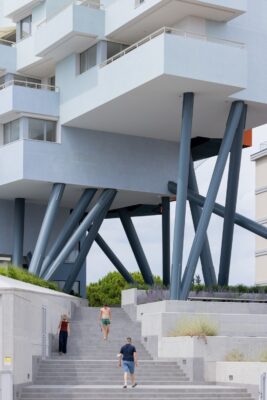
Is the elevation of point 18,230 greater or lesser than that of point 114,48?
lesser

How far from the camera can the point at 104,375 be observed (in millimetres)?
35125

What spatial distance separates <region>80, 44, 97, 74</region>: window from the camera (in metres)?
49.3

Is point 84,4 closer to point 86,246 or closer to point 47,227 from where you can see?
point 47,227

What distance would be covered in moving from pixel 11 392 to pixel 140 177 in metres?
24.1

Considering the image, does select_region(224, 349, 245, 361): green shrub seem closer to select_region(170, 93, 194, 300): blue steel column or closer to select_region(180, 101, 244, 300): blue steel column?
select_region(170, 93, 194, 300): blue steel column

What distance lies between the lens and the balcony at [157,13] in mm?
43781

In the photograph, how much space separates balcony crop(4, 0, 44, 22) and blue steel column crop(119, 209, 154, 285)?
12258 millimetres

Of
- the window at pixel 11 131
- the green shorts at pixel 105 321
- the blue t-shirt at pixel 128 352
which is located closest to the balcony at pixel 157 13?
the window at pixel 11 131

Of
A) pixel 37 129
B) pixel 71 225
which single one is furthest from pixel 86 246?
pixel 37 129

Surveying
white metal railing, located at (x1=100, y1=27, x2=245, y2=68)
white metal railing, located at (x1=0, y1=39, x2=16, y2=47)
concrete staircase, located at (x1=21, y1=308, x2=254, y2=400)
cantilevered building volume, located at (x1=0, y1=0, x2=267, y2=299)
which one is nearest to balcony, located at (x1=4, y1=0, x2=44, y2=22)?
cantilevered building volume, located at (x1=0, y1=0, x2=267, y2=299)

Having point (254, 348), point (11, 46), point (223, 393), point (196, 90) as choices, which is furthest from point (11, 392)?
point (11, 46)

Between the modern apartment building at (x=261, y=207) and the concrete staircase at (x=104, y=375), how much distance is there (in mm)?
67502

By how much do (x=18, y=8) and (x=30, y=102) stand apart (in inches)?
255

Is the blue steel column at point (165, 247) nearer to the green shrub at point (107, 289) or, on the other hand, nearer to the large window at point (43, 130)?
the large window at point (43, 130)
